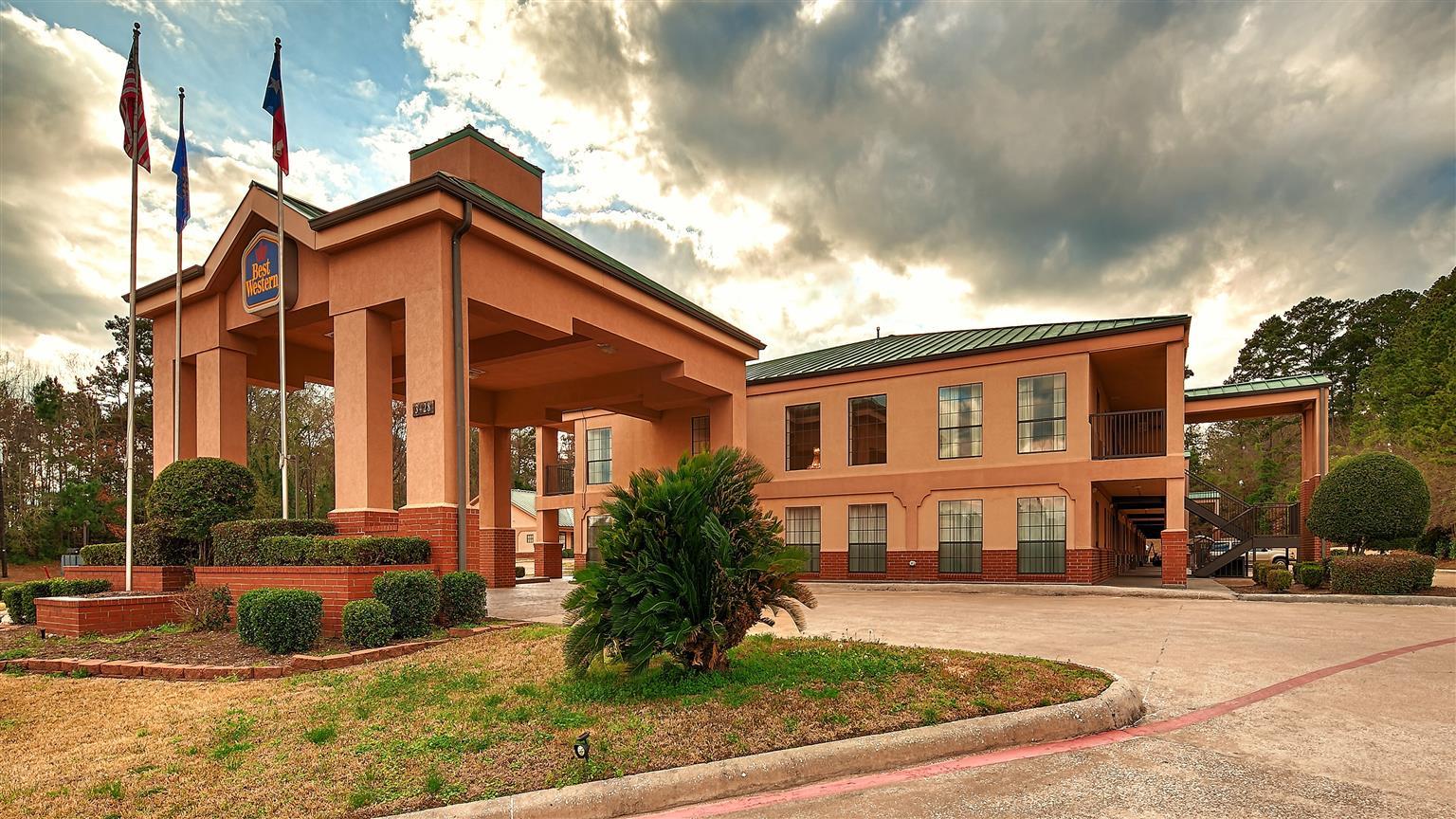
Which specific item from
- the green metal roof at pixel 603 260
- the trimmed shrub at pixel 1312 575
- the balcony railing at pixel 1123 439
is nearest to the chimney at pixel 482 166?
the green metal roof at pixel 603 260

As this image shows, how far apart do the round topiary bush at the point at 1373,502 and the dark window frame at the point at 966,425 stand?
7910 mm

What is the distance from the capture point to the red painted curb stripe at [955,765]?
168 inches

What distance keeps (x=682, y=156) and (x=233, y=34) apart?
8.94 m

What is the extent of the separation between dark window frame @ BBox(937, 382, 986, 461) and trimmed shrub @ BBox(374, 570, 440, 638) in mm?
15299

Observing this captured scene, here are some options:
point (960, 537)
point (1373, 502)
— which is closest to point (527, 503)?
point (960, 537)

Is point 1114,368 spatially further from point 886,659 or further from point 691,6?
point 886,659

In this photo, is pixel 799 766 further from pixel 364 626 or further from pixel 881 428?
pixel 881 428

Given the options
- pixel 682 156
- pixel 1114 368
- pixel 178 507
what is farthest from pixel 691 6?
pixel 1114 368

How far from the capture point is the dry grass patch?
4379mm

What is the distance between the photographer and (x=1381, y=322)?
52.5m

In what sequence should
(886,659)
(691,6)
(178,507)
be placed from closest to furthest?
(886,659)
(178,507)
(691,6)

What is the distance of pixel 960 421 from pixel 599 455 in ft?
41.9

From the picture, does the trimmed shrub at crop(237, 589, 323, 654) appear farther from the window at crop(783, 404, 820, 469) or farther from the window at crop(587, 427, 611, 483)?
the window at crop(587, 427, 611, 483)

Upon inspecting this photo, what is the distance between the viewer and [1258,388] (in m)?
21.2
